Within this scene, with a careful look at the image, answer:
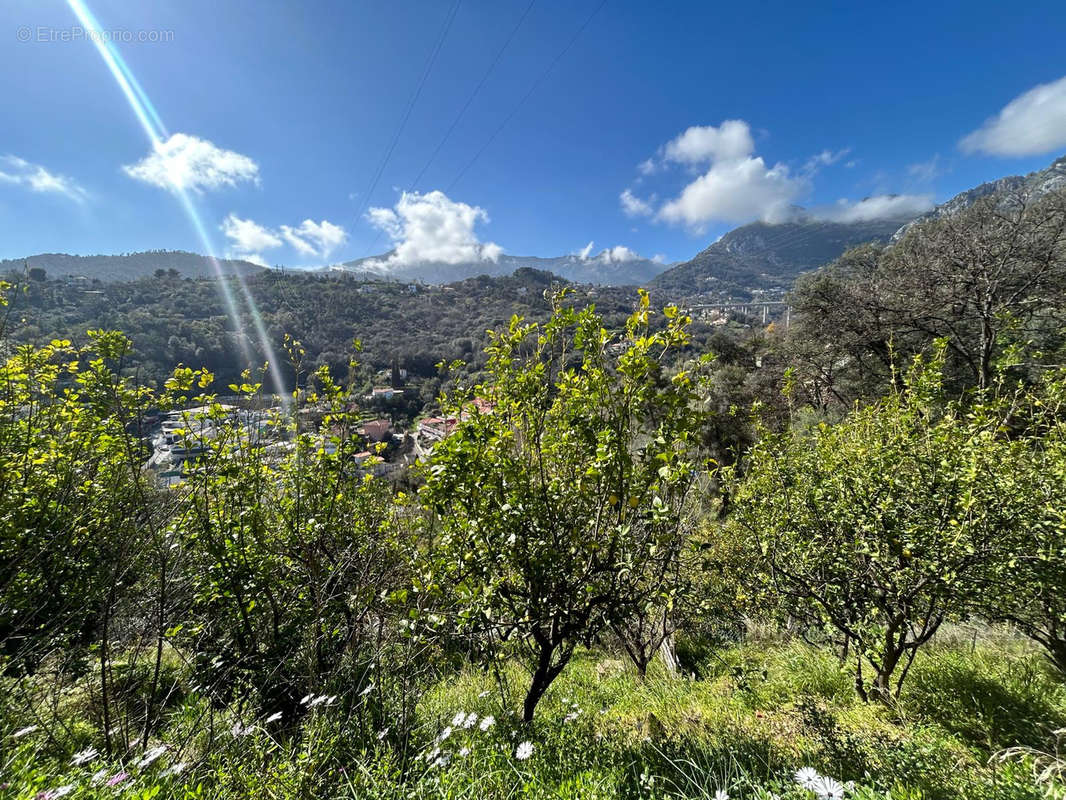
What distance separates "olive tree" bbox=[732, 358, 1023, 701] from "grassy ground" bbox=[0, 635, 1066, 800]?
2.14 feet

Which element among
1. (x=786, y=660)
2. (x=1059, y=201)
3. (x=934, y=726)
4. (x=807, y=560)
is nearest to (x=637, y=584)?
(x=807, y=560)

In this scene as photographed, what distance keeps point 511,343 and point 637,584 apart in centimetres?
208

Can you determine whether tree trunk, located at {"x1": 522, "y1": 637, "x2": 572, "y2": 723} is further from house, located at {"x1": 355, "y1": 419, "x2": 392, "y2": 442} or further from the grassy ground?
house, located at {"x1": 355, "y1": 419, "x2": 392, "y2": 442}

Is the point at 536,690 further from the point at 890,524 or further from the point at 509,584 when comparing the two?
the point at 890,524

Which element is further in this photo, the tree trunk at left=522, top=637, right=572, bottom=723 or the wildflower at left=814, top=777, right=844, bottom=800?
the tree trunk at left=522, top=637, right=572, bottom=723

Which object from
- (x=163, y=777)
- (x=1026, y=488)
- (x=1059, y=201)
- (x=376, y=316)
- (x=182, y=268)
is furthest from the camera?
(x=182, y=268)

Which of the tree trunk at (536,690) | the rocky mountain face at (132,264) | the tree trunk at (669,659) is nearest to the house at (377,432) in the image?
the tree trunk at (536,690)

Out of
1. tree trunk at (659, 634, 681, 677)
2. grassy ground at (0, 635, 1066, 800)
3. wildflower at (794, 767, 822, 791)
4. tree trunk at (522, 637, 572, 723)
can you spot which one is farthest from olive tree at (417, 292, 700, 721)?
tree trunk at (659, 634, 681, 677)

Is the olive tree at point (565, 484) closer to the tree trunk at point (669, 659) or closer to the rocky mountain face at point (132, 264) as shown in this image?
the tree trunk at point (669, 659)

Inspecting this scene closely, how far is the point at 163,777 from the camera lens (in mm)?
2213

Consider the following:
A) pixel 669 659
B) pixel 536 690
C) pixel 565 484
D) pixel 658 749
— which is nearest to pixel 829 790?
pixel 658 749

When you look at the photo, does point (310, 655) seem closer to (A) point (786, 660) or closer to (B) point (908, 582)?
(B) point (908, 582)

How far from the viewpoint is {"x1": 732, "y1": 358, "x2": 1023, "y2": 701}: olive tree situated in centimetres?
347

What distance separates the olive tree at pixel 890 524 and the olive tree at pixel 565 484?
2.59m
